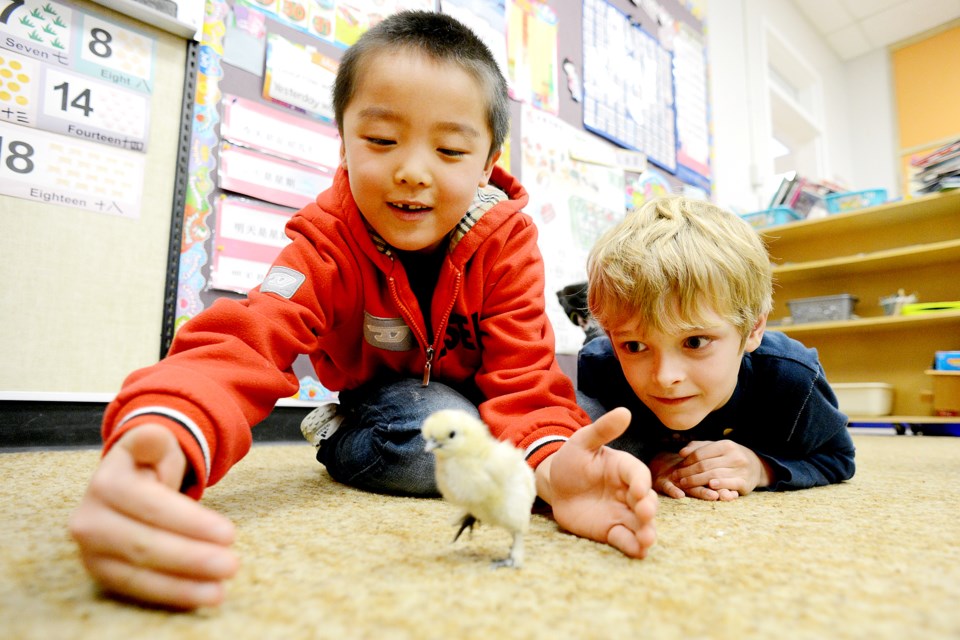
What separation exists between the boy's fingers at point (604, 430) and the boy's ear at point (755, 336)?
0.33 metres

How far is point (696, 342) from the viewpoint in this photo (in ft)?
2.21

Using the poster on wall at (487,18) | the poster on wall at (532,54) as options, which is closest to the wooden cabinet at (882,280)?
the poster on wall at (532,54)

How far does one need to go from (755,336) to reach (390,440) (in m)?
0.49

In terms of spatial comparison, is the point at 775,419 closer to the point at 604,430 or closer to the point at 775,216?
the point at 604,430

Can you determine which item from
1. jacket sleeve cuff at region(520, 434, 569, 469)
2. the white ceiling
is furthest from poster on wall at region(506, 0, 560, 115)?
the white ceiling

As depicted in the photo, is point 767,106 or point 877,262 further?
point 767,106

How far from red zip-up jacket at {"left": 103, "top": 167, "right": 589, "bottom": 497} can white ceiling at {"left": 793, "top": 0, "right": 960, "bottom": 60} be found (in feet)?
12.8

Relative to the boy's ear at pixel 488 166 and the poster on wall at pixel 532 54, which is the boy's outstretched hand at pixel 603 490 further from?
the poster on wall at pixel 532 54

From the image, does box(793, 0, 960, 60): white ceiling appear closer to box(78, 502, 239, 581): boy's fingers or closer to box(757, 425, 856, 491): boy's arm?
box(757, 425, 856, 491): boy's arm

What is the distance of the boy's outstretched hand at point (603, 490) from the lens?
1.42 feet

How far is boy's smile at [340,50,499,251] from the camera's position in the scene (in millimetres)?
650

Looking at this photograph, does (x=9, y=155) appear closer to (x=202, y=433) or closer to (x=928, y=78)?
(x=202, y=433)

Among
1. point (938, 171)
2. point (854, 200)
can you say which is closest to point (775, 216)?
point (854, 200)

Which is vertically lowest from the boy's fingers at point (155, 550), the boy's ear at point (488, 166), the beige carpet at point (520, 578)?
the beige carpet at point (520, 578)
